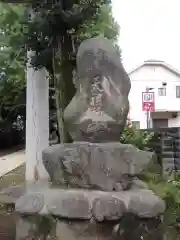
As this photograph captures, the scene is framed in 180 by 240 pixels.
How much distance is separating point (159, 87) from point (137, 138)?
2445 cm

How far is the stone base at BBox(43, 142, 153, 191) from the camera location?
13.4ft

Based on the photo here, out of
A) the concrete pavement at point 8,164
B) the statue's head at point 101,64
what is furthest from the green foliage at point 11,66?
the statue's head at point 101,64

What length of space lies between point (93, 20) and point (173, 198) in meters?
3.68

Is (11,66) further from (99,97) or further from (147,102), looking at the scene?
Answer: (99,97)

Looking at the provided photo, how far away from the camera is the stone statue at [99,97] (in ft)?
14.1

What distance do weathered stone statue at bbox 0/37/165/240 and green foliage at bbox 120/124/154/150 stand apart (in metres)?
5.46

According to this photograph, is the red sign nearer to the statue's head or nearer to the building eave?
the statue's head

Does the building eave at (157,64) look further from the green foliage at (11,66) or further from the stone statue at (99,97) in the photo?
the stone statue at (99,97)

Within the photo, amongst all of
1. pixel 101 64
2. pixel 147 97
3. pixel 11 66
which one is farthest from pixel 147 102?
pixel 11 66

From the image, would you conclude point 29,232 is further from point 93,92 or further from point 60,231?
point 93,92

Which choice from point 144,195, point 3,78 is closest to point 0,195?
point 144,195

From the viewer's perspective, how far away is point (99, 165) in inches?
161

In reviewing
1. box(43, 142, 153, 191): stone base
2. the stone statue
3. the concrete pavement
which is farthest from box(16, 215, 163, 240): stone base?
the concrete pavement

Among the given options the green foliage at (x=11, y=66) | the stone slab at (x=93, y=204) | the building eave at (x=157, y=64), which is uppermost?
the building eave at (x=157, y=64)
